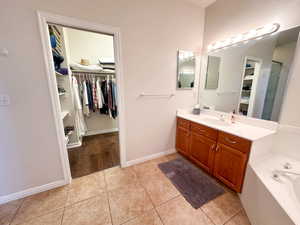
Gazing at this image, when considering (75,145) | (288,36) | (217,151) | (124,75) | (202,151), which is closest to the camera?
(288,36)

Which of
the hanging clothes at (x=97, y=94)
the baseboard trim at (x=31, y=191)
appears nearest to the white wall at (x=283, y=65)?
the hanging clothes at (x=97, y=94)

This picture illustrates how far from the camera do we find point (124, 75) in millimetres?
1833

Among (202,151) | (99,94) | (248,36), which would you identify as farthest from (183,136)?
(99,94)

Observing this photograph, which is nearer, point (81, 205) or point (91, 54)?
point (81, 205)

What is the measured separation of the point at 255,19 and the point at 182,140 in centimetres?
201

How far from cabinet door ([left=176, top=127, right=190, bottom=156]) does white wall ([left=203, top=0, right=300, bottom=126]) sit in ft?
4.00

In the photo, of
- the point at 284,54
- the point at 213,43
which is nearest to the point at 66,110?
the point at 213,43

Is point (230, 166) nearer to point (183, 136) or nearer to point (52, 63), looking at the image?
point (183, 136)

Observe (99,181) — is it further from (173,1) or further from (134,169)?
(173,1)

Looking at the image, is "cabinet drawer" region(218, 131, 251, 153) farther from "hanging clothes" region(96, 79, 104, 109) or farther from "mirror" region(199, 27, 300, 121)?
"hanging clothes" region(96, 79, 104, 109)

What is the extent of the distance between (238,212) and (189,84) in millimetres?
1933

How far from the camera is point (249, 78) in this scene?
1797 mm

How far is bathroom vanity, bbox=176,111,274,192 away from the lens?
1459mm

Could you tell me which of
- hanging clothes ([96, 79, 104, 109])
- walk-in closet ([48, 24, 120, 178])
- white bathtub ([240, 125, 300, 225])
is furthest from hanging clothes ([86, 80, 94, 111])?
white bathtub ([240, 125, 300, 225])
